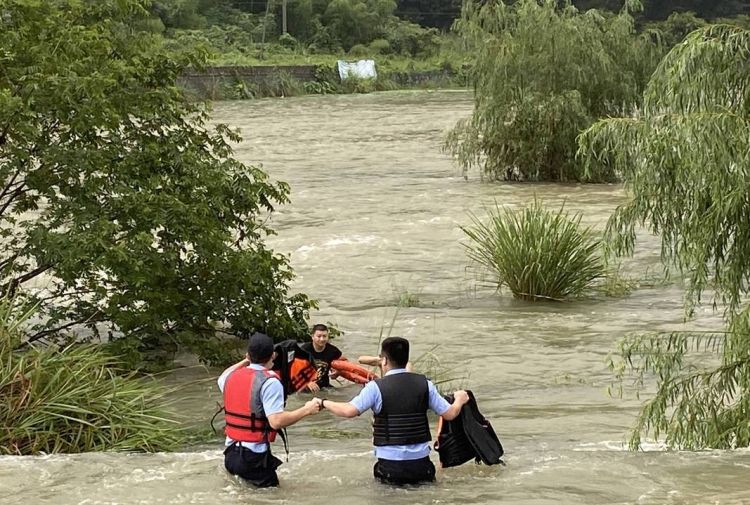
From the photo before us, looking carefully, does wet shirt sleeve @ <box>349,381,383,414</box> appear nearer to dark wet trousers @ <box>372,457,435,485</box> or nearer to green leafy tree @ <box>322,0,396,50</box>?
dark wet trousers @ <box>372,457,435,485</box>

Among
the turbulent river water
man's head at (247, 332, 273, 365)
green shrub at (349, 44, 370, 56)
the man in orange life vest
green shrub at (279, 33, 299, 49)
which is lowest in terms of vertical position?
the turbulent river water

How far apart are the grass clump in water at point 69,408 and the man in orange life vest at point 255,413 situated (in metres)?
1.77

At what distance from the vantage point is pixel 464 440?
26.4ft

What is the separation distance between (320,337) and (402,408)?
4.38m

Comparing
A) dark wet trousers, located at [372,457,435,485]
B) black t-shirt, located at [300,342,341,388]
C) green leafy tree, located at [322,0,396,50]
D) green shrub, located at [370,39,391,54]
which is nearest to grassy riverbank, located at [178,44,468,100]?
green shrub, located at [370,39,391,54]

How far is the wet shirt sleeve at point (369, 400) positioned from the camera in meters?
A: 7.40

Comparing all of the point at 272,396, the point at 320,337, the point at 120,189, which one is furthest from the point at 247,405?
the point at 120,189

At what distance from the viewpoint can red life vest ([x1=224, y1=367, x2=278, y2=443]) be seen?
7.61 metres

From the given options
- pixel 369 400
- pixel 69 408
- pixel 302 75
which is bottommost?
pixel 69 408

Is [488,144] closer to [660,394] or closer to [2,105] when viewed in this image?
[2,105]

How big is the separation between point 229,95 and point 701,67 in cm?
5782

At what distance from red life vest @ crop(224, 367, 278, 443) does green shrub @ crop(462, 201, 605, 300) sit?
8481 millimetres

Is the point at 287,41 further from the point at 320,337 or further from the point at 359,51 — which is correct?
the point at 320,337

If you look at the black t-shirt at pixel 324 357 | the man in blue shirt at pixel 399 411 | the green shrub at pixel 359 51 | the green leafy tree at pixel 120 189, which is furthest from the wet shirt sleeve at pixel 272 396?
the green shrub at pixel 359 51
